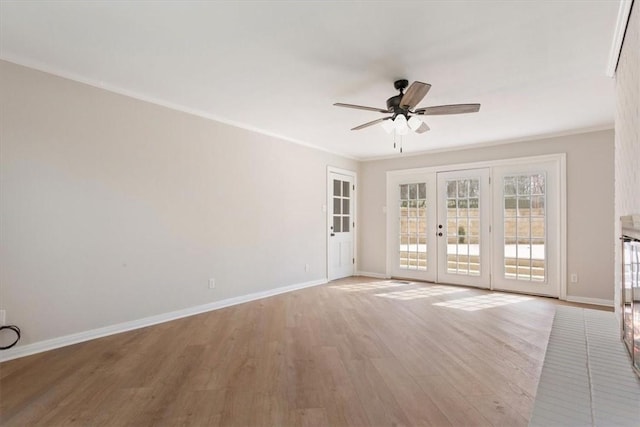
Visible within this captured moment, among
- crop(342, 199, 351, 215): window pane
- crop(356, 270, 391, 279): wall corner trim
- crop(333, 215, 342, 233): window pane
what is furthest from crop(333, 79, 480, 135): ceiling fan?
crop(356, 270, 391, 279): wall corner trim

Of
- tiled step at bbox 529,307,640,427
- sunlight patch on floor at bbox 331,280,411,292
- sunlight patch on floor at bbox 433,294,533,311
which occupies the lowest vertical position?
sunlight patch on floor at bbox 331,280,411,292

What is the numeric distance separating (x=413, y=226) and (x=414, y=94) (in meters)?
3.92

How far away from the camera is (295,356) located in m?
2.73

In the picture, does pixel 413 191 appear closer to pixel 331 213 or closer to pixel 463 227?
pixel 463 227

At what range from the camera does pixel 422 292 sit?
17.0ft

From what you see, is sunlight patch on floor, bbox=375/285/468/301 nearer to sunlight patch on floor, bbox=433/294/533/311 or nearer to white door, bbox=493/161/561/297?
sunlight patch on floor, bbox=433/294/533/311

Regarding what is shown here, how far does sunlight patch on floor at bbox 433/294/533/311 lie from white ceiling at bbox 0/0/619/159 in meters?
2.45

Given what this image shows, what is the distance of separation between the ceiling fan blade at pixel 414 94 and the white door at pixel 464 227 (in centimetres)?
321

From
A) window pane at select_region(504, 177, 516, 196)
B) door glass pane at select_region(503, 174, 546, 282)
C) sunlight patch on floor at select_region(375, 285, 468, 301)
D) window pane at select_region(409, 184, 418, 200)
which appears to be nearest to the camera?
sunlight patch on floor at select_region(375, 285, 468, 301)

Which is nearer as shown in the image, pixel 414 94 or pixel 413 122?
pixel 414 94

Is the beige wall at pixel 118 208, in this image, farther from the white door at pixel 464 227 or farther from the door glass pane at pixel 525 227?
the door glass pane at pixel 525 227

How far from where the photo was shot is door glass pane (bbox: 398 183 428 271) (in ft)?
20.1

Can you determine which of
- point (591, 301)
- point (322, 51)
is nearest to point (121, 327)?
point (322, 51)

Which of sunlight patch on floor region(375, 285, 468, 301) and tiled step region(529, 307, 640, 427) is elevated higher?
tiled step region(529, 307, 640, 427)
